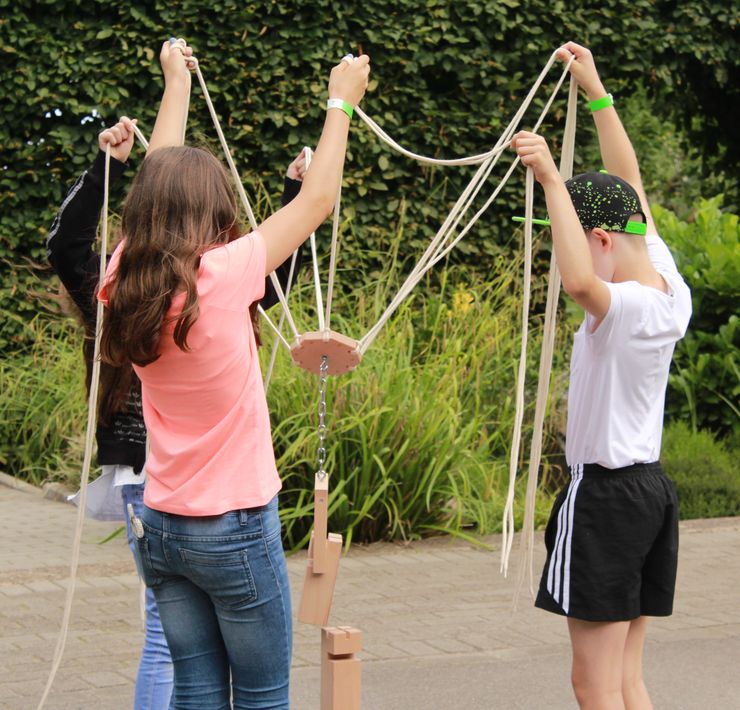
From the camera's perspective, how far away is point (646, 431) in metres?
2.87

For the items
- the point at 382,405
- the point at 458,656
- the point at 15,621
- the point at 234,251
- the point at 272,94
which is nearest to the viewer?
the point at 234,251

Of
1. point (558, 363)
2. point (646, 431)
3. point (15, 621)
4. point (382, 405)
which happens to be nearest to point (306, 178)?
point (646, 431)

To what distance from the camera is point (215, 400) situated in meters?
2.43

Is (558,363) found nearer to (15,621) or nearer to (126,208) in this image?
(15,621)

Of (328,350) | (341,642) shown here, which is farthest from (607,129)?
(341,642)

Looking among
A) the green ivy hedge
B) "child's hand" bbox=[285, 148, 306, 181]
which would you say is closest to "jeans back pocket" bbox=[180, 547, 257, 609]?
"child's hand" bbox=[285, 148, 306, 181]

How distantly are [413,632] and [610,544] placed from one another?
2223 mm

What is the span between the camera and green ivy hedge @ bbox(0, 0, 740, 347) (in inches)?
326

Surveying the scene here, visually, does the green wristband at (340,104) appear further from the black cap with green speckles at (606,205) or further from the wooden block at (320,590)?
the wooden block at (320,590)

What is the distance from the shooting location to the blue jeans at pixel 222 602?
242cm

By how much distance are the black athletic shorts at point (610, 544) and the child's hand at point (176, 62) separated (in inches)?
57.5

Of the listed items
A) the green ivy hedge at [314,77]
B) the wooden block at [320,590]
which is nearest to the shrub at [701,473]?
the green ivy hedge at [314,77]

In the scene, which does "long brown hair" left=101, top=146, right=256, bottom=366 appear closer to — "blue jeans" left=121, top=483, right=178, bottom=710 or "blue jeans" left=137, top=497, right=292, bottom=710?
"blue jeans" left=137, top=497, right=292, bottom=710

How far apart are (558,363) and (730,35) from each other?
4.02 meters
